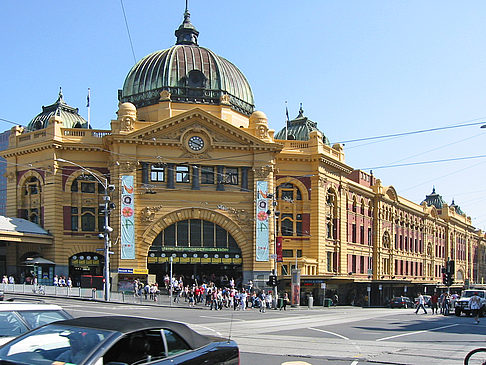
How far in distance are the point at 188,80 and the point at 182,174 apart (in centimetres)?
1171

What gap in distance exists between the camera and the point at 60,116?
64.6 m

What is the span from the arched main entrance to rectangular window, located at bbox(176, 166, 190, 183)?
3653 millimetres

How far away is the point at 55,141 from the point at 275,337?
39329 millimetres

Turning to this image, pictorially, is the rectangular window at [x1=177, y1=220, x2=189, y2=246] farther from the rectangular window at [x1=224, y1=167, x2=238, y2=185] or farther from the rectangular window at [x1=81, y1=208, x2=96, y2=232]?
the rectangular window at [x1=81, y1=208, x2=96, y2=232]

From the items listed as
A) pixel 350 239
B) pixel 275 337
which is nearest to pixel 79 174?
pixel 350 239

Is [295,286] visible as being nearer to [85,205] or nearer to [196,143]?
[196,143]

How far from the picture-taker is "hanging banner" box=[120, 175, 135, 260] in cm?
5403

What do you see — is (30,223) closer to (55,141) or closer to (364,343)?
(55,141)

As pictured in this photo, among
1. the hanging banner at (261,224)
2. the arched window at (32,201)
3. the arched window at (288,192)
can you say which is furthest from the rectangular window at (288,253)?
the arched window at (32,201)

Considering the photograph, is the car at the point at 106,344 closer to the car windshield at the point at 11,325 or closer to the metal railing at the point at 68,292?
the car windshield at the point at 11,325

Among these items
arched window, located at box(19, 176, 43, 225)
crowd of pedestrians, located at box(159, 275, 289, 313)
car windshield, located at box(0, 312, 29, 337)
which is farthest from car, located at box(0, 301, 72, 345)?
arched window, located at box(19, 176, 43, 225)

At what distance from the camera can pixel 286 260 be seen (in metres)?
61.5

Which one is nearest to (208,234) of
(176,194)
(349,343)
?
(176,194)

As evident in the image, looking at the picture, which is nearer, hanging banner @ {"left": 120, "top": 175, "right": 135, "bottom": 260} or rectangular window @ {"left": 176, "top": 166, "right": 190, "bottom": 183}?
hanging banner @ {"left": 120, "top": 175, "right": 135, "bottom": 260}
